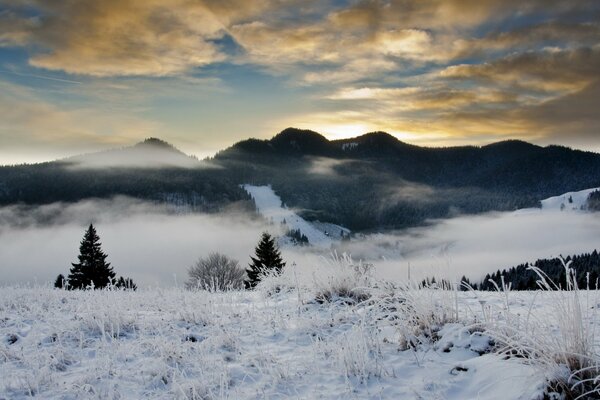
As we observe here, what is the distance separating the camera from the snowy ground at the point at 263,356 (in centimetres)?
412

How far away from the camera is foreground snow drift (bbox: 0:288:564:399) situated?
13.5 ft

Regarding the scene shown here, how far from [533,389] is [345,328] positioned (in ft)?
10.5

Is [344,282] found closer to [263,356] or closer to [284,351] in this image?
[284,351]

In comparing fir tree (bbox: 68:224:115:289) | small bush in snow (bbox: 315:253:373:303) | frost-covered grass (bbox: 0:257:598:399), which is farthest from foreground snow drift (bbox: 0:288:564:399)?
fir tree (bbox: 68:224:115:289)

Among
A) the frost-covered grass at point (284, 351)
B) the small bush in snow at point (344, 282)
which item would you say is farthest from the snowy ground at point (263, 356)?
the small bush in snow at point (344, 282)

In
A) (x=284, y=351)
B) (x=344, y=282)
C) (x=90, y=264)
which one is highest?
(x=344, y=282)

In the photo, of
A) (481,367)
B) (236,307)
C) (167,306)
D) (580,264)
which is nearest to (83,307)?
(167,306)

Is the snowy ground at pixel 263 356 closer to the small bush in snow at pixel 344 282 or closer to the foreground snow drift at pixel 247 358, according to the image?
the foreground snow drift at pixel 247 358

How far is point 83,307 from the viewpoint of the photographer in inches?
323

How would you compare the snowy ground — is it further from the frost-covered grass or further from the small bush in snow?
the small bush in snow

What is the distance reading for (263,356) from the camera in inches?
205

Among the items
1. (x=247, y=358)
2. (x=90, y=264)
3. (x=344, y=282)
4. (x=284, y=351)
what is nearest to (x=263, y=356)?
(x=247, y=358)

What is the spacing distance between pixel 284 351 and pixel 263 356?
0.48m

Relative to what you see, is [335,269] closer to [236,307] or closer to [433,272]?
[236,307]
